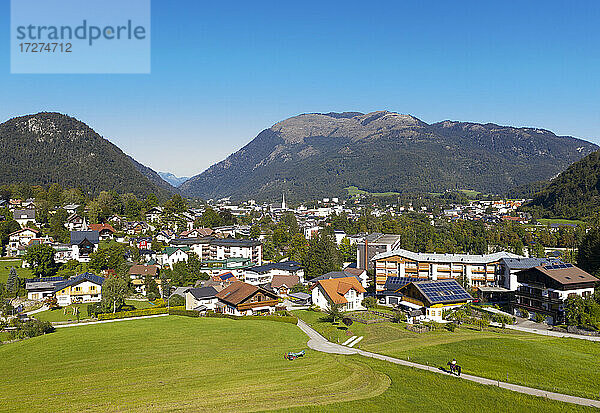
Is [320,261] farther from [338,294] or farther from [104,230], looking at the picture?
[104,230]

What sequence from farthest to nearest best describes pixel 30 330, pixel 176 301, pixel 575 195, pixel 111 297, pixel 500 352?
1. pixel 575 195
2. pixel 176 301
3. pixel 111 297
4. pixel 30 330
5. pixel 500 352

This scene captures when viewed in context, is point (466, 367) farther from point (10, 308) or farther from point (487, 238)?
point (487, 238)

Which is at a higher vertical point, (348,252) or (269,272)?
(348,252)

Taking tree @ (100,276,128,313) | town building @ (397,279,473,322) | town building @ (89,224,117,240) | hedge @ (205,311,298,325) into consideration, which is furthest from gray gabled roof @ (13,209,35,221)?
town building @ (397,279,473,322)

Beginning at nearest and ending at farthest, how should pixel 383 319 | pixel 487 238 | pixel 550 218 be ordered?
pixel 383 319 < pixel 487 238 < pixel 550 218

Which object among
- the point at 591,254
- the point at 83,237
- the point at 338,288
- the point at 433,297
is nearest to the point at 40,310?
the point at 83,237

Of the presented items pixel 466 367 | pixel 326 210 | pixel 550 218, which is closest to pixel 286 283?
pixel 466 367

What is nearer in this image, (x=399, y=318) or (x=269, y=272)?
(x=399, y=318)
